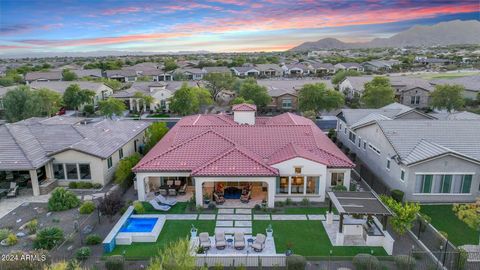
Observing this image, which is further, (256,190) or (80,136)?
(80,136)

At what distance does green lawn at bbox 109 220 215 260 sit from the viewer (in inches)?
787

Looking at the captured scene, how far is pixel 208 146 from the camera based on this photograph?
2934cm

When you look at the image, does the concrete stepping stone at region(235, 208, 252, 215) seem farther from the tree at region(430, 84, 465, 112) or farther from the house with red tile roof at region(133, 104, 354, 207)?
the tree at region(430, 84, 465, 112)

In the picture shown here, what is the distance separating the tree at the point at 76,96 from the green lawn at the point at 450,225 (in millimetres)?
58975

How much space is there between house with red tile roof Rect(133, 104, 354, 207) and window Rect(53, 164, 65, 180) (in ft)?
26.2

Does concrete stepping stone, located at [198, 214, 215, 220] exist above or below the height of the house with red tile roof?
below

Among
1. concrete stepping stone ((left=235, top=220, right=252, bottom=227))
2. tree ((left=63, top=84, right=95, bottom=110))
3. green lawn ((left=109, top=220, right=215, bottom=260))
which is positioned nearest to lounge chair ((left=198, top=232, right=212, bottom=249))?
green lawn ((left=109, top=220, right=215, bottom=260))

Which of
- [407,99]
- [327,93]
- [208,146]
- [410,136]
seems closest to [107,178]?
[208,146]

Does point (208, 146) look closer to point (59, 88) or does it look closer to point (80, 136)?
point (80, 136)

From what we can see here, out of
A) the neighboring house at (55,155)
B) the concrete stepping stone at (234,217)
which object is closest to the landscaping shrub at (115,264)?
the concrete stepping stone at (234,217)

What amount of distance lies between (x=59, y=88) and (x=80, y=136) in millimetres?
46437

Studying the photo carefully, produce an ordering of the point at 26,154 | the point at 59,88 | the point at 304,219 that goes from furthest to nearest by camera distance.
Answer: the point at 59,88 → the point at 26,154 → the point at 304,219

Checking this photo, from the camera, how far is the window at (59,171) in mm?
30047

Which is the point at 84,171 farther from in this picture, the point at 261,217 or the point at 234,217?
the point at 261,217
